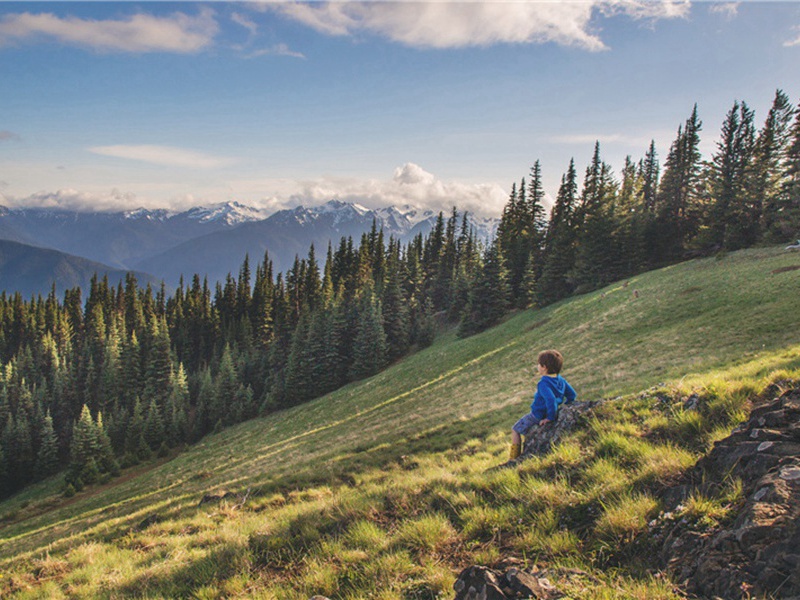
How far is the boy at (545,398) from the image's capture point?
7770 millimetres

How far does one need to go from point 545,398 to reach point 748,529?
188 inches

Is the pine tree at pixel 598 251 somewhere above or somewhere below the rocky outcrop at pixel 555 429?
above

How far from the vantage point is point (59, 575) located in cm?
709

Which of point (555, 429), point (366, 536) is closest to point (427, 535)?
point (366, 536)

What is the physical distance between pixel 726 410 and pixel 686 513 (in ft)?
10.6

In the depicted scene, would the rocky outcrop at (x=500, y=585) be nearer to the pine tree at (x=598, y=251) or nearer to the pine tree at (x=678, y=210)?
the pine tree at (x=598, y=251)

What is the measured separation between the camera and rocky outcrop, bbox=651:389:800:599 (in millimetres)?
2740

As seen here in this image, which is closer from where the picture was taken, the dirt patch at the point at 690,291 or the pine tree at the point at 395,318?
the dirt patch at the point at 690,291

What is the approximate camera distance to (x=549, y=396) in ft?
25.5

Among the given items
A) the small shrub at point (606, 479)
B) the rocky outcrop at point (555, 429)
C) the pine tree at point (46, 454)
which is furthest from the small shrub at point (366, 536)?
the pine tree at point (46, 454)

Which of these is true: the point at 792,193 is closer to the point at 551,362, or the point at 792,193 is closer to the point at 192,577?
the point at 551,362

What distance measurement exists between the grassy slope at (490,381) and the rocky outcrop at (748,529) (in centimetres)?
756

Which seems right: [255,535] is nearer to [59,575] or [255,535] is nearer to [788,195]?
[59,575]

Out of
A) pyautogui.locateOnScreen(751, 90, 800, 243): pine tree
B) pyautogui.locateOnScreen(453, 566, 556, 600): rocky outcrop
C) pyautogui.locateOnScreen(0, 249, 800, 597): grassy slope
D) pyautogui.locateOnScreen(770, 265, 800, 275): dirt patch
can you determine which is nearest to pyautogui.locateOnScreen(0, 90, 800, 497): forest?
pyautogui.locateOnScreen(751, 90, 800, 243): pine tree
